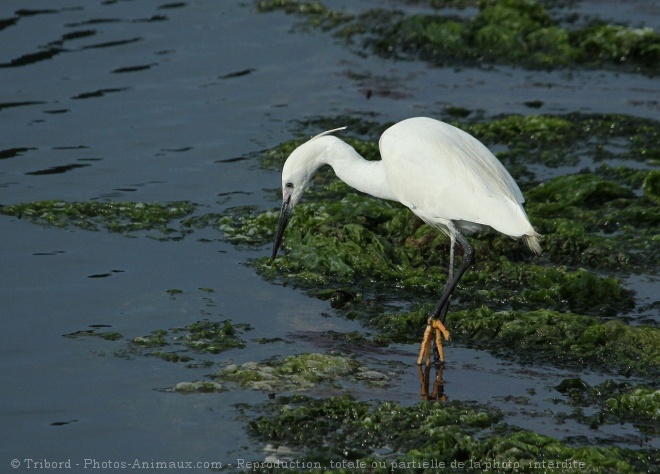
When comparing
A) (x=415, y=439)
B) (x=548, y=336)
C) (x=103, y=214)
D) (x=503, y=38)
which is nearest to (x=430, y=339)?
(x=548, y=336)

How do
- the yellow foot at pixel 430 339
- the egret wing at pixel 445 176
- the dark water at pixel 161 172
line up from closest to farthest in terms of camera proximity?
the dark water at pixel 161 172
the yellow foot at pixel 430 339
the egret wing at pixel 445 176

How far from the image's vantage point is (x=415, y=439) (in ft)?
16.6

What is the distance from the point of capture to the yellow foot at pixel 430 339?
239 inches

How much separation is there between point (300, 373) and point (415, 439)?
100cm

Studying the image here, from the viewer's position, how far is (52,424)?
5312 mm

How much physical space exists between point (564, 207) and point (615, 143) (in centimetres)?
174

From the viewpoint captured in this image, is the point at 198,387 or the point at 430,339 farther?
the point at 430,339

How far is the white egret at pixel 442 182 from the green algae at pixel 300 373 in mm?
410

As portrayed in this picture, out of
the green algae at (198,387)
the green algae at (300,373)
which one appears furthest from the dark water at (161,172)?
the green algae at (300,373)

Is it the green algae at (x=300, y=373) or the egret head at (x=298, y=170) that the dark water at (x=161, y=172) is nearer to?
the green algae at (x=300, y=373)

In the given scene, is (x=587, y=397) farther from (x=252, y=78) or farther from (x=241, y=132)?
(x=252, y=78)

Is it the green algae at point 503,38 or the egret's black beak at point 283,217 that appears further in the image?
the green algae at point 503,38

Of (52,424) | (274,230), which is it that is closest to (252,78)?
(274,230)

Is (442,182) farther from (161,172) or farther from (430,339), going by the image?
(161,172)
